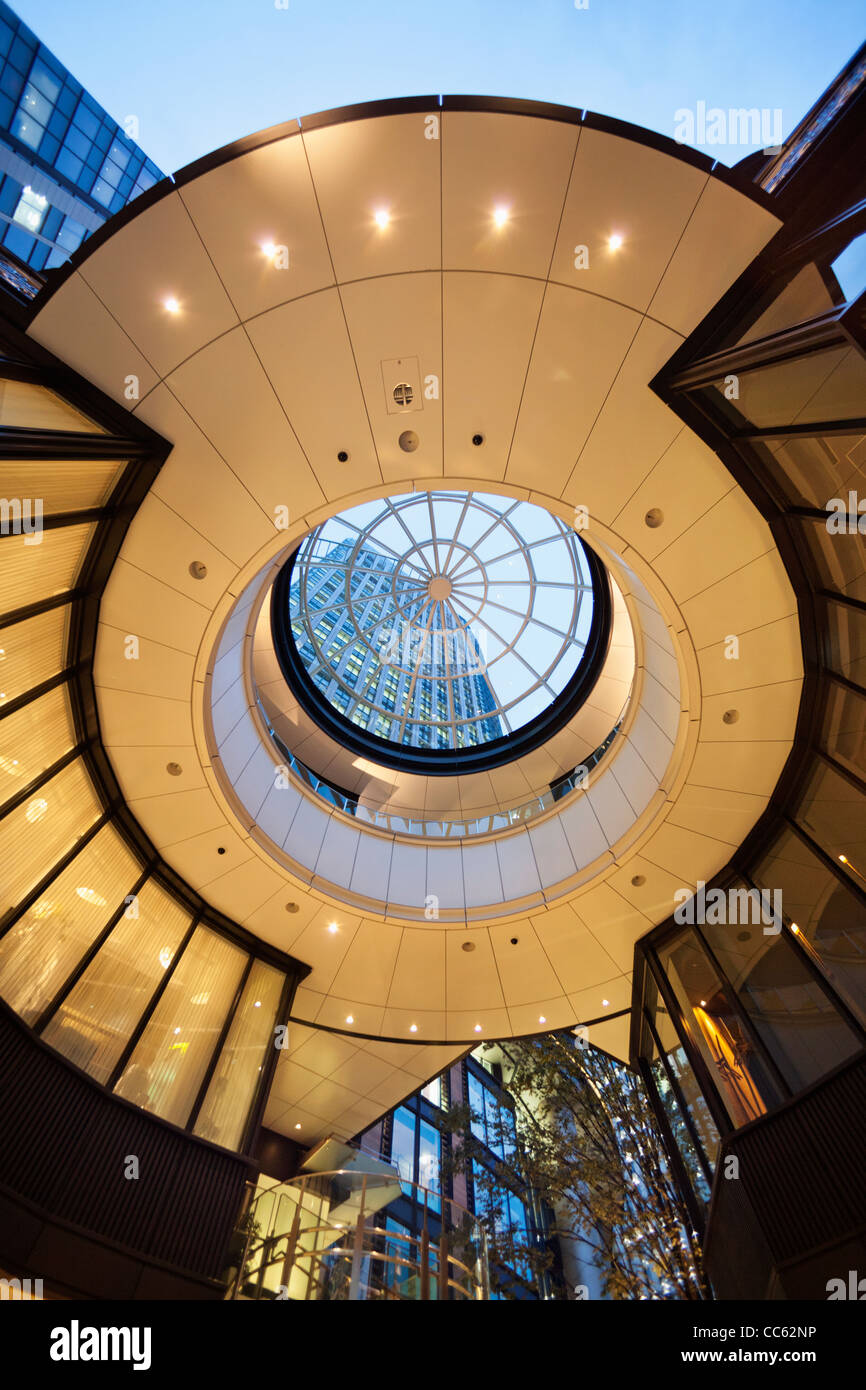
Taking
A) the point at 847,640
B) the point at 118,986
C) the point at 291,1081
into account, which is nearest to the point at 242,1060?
the point at 118,986

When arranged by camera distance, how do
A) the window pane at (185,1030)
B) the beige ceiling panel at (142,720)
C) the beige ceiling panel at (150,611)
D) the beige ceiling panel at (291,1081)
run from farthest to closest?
the beige ceiling panel at (291,1081) → the beige ceiling panel at (142,720) → the window pane at (185,1030) → the beige ceiling panel at (150,611)

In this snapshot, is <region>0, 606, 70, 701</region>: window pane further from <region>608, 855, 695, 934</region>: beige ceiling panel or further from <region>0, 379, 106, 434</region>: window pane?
<region>608, 855, 695, 934</region>: beige ceiling panel

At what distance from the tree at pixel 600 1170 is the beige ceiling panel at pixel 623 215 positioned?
10.6 meters

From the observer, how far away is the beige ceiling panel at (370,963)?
10180 mm

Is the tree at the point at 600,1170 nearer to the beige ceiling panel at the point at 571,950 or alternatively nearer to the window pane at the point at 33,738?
the beige ceiling panel at the point at 571,950

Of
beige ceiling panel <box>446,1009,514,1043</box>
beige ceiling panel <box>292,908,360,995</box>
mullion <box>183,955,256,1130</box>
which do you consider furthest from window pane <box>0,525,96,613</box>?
beige ceiling panel <box>446,1009,514,1043</box>

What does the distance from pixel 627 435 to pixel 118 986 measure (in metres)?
8.63

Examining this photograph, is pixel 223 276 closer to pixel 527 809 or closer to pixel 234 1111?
pixel 527 809

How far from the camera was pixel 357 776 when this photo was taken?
43.0 ft

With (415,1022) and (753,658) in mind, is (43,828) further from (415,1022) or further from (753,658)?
(753,658)

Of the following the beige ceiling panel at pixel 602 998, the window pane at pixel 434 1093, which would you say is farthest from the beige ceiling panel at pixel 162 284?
the window pane at pixel 434 1093

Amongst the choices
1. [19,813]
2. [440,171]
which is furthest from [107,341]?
[19,813]

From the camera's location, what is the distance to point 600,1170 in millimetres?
10891

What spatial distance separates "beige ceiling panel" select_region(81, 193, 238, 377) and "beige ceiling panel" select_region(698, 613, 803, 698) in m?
6.19
